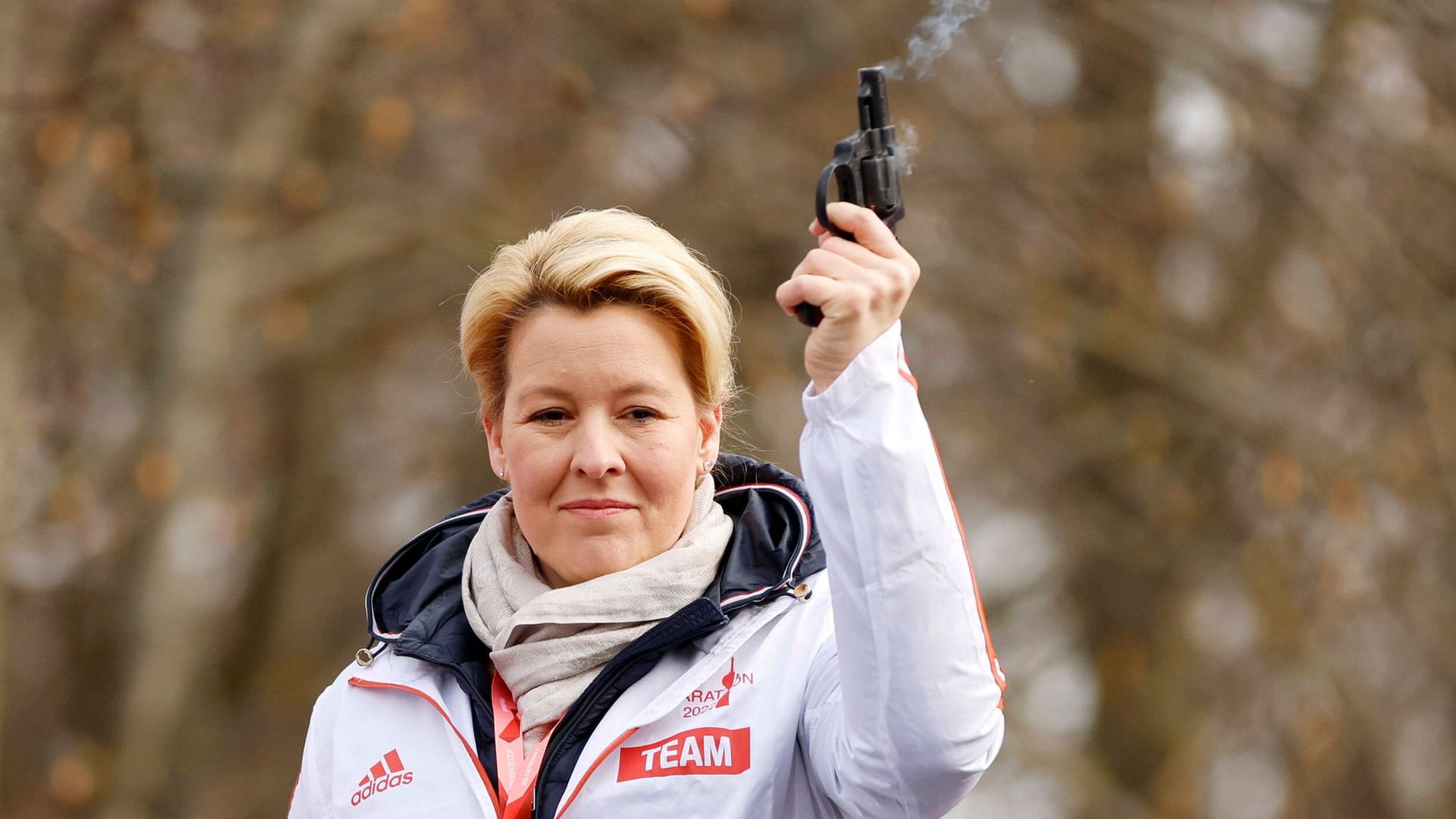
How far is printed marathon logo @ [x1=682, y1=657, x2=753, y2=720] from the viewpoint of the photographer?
8.09 ft

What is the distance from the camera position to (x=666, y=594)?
2.55 m

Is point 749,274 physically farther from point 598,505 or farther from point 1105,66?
point 598,505

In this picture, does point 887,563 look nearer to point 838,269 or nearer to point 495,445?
point 838,269

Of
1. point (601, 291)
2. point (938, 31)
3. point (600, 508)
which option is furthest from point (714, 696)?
point (938, 31)

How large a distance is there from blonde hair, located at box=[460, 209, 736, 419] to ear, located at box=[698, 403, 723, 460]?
0.08 ft

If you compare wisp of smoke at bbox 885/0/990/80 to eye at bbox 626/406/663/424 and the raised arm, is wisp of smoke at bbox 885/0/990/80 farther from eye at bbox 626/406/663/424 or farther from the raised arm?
the raised arm

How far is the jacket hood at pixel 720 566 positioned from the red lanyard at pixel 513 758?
106 mm

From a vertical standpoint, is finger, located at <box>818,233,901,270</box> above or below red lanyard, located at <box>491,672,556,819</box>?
above

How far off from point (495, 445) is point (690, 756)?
2.30 feet

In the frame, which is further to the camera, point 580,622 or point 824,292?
point 580,622

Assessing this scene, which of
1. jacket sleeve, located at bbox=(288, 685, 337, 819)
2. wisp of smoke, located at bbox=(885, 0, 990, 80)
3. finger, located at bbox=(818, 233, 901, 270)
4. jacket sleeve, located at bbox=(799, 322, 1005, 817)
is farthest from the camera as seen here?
wisp of smoke, located at bbox=(885, 0, 990, 80)

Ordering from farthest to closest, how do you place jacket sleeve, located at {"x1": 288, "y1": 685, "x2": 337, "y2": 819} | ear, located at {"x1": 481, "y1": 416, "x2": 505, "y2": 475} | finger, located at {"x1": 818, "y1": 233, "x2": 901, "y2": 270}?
ear, located at {"x1": 481, "y1": 416, "x2": 505, "y2": 475}, jacket sleeve, located at {"x1": 288, "y1": 685, "x2": 337, "y2": 819}, finger, located at {"x1": 818, "y1": 233, "x2": 901, "y2": 270}

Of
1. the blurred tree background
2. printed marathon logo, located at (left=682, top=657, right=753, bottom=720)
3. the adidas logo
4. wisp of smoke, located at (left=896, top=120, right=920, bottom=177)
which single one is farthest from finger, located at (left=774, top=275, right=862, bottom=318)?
the blurred tree background

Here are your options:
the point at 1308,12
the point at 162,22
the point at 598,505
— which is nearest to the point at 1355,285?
the point at 1308,12
